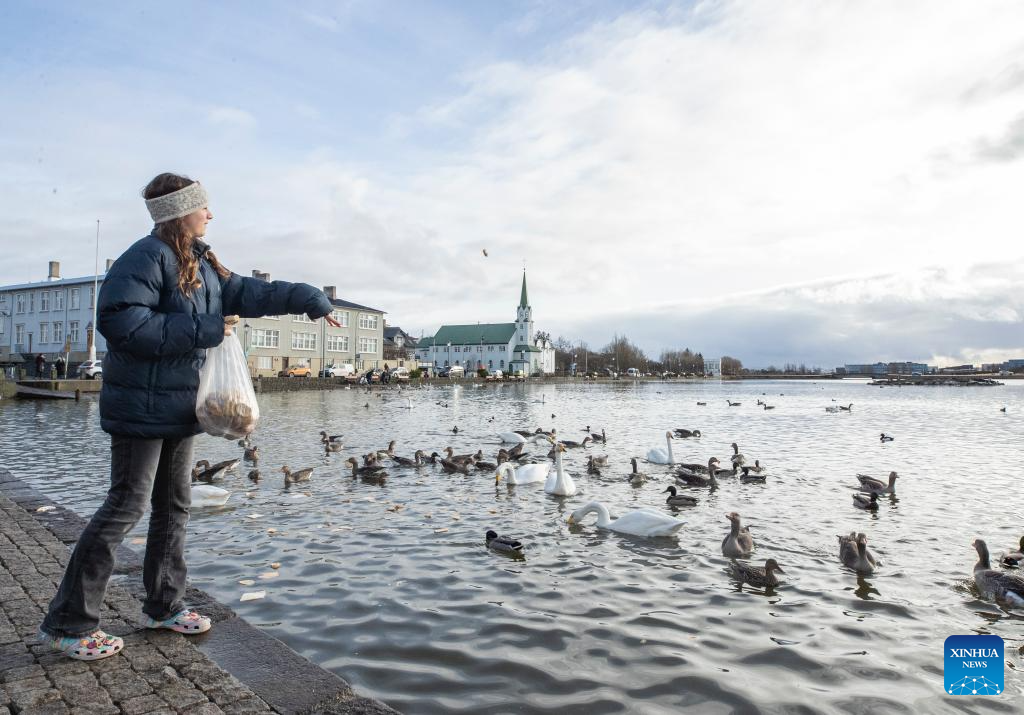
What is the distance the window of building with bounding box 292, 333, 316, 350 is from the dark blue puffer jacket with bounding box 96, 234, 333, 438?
7895cm

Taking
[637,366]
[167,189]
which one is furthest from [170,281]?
[637,366]

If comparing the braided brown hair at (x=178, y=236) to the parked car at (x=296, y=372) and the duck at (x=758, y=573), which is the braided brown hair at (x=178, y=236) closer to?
the duck at (x=758, y=573)

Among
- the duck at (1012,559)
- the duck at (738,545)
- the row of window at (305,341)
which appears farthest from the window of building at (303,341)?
the duck at (1012,559)

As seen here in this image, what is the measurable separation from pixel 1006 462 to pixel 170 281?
21169 millimetres

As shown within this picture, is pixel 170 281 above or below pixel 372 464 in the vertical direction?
above

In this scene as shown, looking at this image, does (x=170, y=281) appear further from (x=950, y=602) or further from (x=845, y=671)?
(x=950, y=602)

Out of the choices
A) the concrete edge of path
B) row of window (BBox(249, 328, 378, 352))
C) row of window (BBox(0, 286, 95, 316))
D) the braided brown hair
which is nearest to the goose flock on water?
the concrete edge of path

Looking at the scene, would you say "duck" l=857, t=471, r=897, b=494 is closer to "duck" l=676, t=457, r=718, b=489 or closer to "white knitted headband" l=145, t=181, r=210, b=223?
"duck" l=676, t=457, r=718, b=489

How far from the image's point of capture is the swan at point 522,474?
13375 mm

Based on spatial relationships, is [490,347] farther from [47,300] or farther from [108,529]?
[108,529]

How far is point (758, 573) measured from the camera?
7066 mm

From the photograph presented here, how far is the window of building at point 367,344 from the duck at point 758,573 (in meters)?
86.8

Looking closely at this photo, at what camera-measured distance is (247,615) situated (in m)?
5.78

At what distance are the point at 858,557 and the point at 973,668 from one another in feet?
8.74
